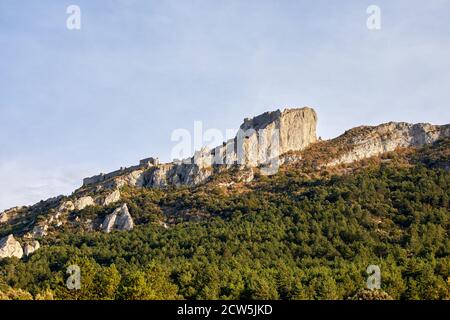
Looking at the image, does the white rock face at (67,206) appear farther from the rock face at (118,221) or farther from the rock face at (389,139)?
the rock face at (389,139)

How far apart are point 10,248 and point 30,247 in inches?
139

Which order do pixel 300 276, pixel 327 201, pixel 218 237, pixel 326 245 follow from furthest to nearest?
pixel 327 201 < pixel 218 237 < pixel 326 245 < pixel 300 276

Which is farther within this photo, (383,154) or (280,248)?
(383,154)

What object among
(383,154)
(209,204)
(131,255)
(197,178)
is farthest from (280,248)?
(383,154)

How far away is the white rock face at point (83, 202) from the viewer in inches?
4663

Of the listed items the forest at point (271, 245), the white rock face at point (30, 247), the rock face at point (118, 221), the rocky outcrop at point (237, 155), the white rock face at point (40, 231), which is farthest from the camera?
the rocky outcrop at point (237, 155)

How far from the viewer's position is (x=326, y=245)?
264ft

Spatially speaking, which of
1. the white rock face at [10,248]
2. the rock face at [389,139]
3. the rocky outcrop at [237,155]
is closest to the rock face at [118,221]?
the white rock face at [10,248]

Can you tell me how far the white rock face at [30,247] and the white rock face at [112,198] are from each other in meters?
22.2

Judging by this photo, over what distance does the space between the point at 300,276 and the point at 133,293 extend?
2357cm

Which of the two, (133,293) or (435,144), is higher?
(435,144)

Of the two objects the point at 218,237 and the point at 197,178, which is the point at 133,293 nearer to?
the point at 218,237

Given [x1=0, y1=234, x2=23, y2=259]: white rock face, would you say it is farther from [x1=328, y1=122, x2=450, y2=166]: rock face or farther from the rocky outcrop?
[x1=328, y1=122, x2=450, y2=166]: rock face

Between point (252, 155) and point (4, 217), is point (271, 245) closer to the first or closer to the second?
point (252, 155)
